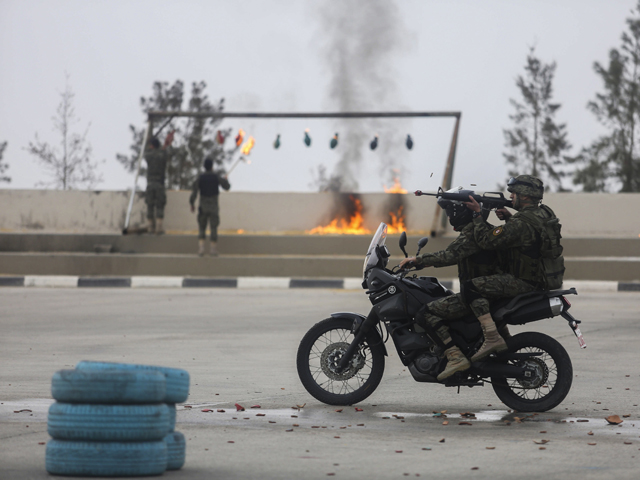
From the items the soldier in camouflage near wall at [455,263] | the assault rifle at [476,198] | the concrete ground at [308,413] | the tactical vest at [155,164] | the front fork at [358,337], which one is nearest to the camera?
the concrete ground at [308,413]

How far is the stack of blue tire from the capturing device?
404 cm

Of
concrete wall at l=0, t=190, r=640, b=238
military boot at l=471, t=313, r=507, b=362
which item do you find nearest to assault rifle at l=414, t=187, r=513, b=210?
military boot at l=471, t=313, r=507, b=362

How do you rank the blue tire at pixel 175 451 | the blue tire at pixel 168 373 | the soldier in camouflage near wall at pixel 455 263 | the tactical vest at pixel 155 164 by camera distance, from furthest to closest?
the tactical vest at pixel 155 164 → the soldier in camouflage near wall at pixel 455 263 → the blue tire at pixel 175 451 → the blue tire at pixel 168 373

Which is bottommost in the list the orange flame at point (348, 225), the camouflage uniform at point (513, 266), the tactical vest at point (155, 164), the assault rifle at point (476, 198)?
the camouflage uniform at point (513, 266)

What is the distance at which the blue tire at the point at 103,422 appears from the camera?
4039mm

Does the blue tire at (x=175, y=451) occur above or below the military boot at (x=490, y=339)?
below

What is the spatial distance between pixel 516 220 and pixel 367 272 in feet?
3.42

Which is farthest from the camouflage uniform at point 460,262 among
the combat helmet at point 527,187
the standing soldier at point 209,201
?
the standing soldier at point 209,201

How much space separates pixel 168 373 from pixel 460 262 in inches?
99.0

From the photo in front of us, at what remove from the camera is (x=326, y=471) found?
4293 millimetres

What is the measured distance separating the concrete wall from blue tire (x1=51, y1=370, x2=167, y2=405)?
57.3 feet

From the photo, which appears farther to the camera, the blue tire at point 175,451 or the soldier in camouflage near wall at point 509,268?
the soldier in camouflage near wall at point 509,268

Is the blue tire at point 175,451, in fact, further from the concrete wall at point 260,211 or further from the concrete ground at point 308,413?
the concrete wall at point 260,211

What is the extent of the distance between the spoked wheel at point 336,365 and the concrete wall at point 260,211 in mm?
15041
